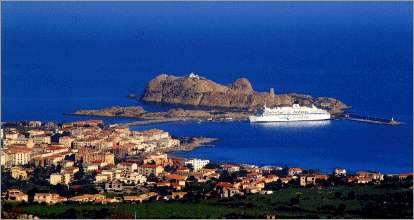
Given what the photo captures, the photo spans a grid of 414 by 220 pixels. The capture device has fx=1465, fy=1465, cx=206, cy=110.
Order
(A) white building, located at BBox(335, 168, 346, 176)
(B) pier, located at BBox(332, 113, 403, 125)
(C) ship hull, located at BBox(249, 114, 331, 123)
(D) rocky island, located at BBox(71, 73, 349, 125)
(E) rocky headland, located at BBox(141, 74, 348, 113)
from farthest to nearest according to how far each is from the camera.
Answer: (E) rocky headland, located at BBox(141, 74, 348, 113), (D) rocky island, located at BBox(71, 73, 349, 125), (C) ship hull, located at BBox(249, 114, 331, 123), (B) pier, located at BBox(332, 113, 403, 125), (A) white building, located at BBox(335, 168, 346, 176)

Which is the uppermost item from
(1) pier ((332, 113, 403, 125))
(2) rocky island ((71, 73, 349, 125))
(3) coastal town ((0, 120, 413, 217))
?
(2) rocky island ((71, 73, 349, 125))

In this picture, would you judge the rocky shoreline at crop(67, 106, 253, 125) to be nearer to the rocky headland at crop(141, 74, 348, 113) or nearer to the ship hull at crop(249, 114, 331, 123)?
the ship hull at crop(249, 114, 331, 123)

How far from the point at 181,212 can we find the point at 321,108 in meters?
8.55

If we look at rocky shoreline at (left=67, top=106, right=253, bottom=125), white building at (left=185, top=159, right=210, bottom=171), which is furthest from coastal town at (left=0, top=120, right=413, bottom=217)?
rocky shoreline at (left=67, top=106, right=253, bottom=125)

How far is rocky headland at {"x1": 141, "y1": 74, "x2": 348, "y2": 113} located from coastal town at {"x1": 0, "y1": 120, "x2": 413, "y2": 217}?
385 centimetres

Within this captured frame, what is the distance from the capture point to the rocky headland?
17.6m

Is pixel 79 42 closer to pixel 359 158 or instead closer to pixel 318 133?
pixel 318 133

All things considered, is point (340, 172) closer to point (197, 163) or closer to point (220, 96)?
point (197, 163)

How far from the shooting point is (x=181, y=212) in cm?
897

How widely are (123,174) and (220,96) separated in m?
6.91

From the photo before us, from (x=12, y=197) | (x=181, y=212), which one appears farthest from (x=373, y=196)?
(x=12, y=197)

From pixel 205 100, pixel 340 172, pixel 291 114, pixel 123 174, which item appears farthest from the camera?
pixel 205 100

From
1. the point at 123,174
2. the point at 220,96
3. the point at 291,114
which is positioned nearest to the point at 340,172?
the point at 123,174

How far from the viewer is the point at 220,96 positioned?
58.6ft
